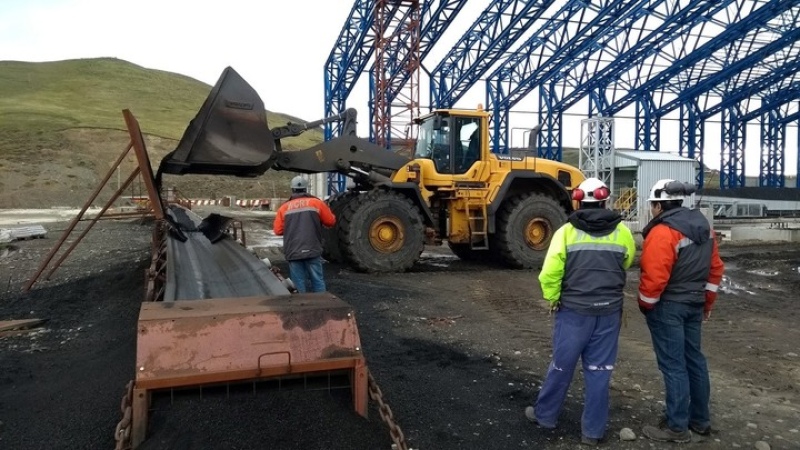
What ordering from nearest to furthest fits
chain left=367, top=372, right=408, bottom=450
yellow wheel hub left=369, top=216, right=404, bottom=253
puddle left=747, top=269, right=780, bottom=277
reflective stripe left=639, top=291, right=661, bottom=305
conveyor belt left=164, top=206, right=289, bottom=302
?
chain left=367, top=372, right=408, bottom=450, reflective stripe left=639, top=291, right=661, bottom=305, conveyor belt left=164, top=206, right=289, bottom=302, yellow wheel hub left=369, top=216, right=404, bottom=253, puddle left=747, top=269, right=780, bottom=277

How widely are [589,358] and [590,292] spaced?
436 millimetres

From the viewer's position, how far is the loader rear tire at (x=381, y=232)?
32.7ft

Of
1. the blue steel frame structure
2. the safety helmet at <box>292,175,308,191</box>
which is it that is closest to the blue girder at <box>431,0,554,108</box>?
the blue steel frame structure

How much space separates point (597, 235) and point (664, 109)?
31.7 meters

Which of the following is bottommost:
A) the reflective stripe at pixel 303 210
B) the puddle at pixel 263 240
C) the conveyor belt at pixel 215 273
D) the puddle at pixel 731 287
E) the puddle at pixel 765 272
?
the puddle at pixel 731 287

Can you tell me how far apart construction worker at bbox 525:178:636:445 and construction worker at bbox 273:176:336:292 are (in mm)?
3197

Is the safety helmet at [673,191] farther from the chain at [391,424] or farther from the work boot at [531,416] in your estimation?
the chain at [391,424]

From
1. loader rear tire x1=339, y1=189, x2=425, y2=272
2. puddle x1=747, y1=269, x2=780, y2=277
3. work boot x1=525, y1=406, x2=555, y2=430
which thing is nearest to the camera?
work boot x1=525, y1=406, x2=555, y2=430

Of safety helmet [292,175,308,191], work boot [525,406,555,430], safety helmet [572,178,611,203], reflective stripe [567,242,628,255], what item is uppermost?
safety helmet [292,175,308,191]

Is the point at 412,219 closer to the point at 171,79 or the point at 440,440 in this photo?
the point at 440,440

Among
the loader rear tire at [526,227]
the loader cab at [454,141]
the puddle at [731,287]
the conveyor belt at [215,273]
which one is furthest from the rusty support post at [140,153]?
the puddle at [731,287]

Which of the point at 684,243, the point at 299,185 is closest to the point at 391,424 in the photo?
the point at 684,243

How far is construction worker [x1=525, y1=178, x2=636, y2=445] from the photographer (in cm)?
390

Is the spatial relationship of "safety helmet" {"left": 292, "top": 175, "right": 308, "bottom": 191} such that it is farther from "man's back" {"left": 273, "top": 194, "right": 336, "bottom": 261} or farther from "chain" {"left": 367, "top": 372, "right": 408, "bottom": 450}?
"chain" {"left": 367, "top": 372, "right": 408, "bottom": 450}
